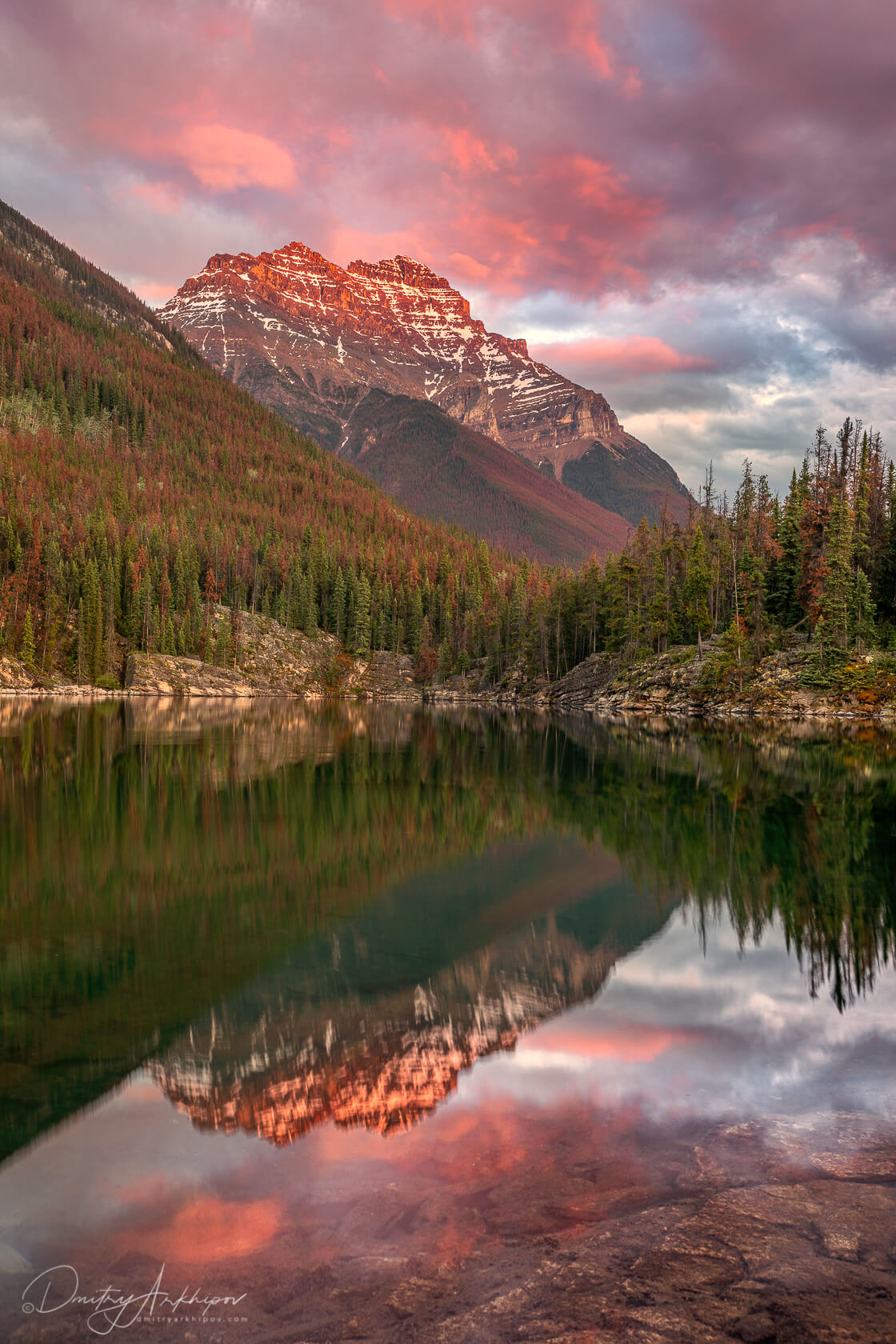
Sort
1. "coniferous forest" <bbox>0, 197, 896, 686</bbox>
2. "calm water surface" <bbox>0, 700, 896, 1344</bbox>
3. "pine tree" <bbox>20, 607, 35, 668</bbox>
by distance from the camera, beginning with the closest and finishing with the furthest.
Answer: "calm water surface" <bbox>0, 700, 896, 1344</bbox> < "coniferous forest" <bbox>0, 197, 896, 686</bbox> < "pine tree" <bbox>20, 607, 35, 668</bbox>

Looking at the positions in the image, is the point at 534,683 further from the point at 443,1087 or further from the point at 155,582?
the point at 443,1087

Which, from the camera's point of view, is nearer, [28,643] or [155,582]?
[28,643]

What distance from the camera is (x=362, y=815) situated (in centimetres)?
3344

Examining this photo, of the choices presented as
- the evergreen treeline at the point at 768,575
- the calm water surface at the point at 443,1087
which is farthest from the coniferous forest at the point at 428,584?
the calm water surface at the point at 443,1087

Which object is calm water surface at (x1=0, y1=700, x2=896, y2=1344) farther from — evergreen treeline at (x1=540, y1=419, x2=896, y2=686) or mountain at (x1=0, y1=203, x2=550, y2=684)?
mountain at (x1=0, y1=203, x2=550, y2=684)

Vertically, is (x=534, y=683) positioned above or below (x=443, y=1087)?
above

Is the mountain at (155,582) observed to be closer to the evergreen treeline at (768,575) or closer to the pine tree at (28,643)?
the pine tree at (28,643)

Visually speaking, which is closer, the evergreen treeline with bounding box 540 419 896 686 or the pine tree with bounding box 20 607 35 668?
the evergreen treeline with bounding box 540 419 896 686

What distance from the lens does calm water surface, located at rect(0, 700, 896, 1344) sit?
703cm

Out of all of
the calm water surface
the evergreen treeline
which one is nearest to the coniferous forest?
the evergreen treeline

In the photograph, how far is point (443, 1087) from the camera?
11188 mm

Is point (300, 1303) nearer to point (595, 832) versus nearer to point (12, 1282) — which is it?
point (12, 1282)

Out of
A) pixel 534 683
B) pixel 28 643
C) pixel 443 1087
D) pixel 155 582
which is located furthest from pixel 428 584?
pixel 443 1087

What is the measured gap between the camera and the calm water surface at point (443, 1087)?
703 centimetres
